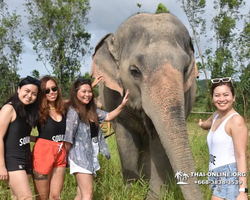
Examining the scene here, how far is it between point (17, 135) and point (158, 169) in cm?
174

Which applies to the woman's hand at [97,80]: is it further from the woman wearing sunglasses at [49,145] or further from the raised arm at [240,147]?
the raised arm at [240,147]

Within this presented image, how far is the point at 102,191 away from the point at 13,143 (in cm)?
134

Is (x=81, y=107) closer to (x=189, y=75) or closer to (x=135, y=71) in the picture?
(x=135, y=71)

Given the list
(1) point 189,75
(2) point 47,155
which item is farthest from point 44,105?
(1) point 189,75

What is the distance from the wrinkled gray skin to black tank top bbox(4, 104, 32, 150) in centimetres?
95

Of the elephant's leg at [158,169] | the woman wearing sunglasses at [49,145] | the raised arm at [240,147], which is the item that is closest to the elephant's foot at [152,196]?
the elephant's leg at [158,169]

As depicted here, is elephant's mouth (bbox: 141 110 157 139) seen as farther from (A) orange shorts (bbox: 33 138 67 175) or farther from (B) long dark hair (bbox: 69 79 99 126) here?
(A) orange shorts (bbox: 33 138 67 175)

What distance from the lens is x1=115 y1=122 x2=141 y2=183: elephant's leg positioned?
144 inches

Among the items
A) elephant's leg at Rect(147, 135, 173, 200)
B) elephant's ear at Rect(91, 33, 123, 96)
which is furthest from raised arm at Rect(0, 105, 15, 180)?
elephant's leg at Rect(147, 135, 173, 200)

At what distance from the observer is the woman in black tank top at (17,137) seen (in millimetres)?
2348

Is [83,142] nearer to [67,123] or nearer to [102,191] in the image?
→ [67,123]

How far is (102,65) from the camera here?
3125mm

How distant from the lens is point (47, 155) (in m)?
2.60

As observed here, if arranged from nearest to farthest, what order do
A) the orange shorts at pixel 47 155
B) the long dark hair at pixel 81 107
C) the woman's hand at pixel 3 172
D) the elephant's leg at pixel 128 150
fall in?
the woman's hand at pixel 3 172 < the orange shorts at pixel 47 155 < the long dark hair at pixel 81 107 < the elephant's leg at pixel 128 150
